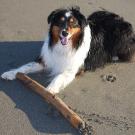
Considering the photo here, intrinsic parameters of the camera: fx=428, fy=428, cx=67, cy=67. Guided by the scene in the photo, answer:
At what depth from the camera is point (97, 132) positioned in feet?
15.5

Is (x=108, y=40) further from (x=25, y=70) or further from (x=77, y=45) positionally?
(x=25, y=70)

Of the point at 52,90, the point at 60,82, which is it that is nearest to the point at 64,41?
the point at 60,82

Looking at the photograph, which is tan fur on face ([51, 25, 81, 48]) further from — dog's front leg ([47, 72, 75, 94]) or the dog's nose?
dog's front leg ([47, 72, 75, 94])

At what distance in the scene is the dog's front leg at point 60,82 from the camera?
5422 millimetres

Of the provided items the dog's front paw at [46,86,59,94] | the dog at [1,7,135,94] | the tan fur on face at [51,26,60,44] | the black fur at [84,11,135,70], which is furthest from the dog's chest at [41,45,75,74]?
the dog's front paw at [46,86,59,94]

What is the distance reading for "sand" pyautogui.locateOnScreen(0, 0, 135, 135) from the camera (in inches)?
189

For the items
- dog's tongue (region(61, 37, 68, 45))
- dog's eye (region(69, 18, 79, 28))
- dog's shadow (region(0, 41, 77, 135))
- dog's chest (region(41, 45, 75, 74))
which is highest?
dog's eye (region(69, 18, 79, 28))

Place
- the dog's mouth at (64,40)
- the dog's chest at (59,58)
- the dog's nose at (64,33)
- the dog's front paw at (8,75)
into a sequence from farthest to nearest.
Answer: the dog's chest at (59,58) → the dog's front paw at (8,75) → the dog's mouth at (64,40) → the dog's nose at (64,33)

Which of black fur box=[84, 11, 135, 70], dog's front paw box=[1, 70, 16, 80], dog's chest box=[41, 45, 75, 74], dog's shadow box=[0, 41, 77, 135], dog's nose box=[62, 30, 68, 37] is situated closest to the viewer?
dog's shadow box=[0, 41, 77, 135]

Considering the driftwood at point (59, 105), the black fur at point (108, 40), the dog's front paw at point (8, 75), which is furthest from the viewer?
the black fur at point (108, 40)

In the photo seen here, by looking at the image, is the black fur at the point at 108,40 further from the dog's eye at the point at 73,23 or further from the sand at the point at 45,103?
the dog's eye at the point at 73,23

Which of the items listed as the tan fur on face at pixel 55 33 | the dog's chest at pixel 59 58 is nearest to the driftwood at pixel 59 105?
the dog's chest at pixel 59 58

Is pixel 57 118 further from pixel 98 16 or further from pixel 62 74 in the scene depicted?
pixel 98 16

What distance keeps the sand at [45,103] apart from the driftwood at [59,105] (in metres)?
0.07
